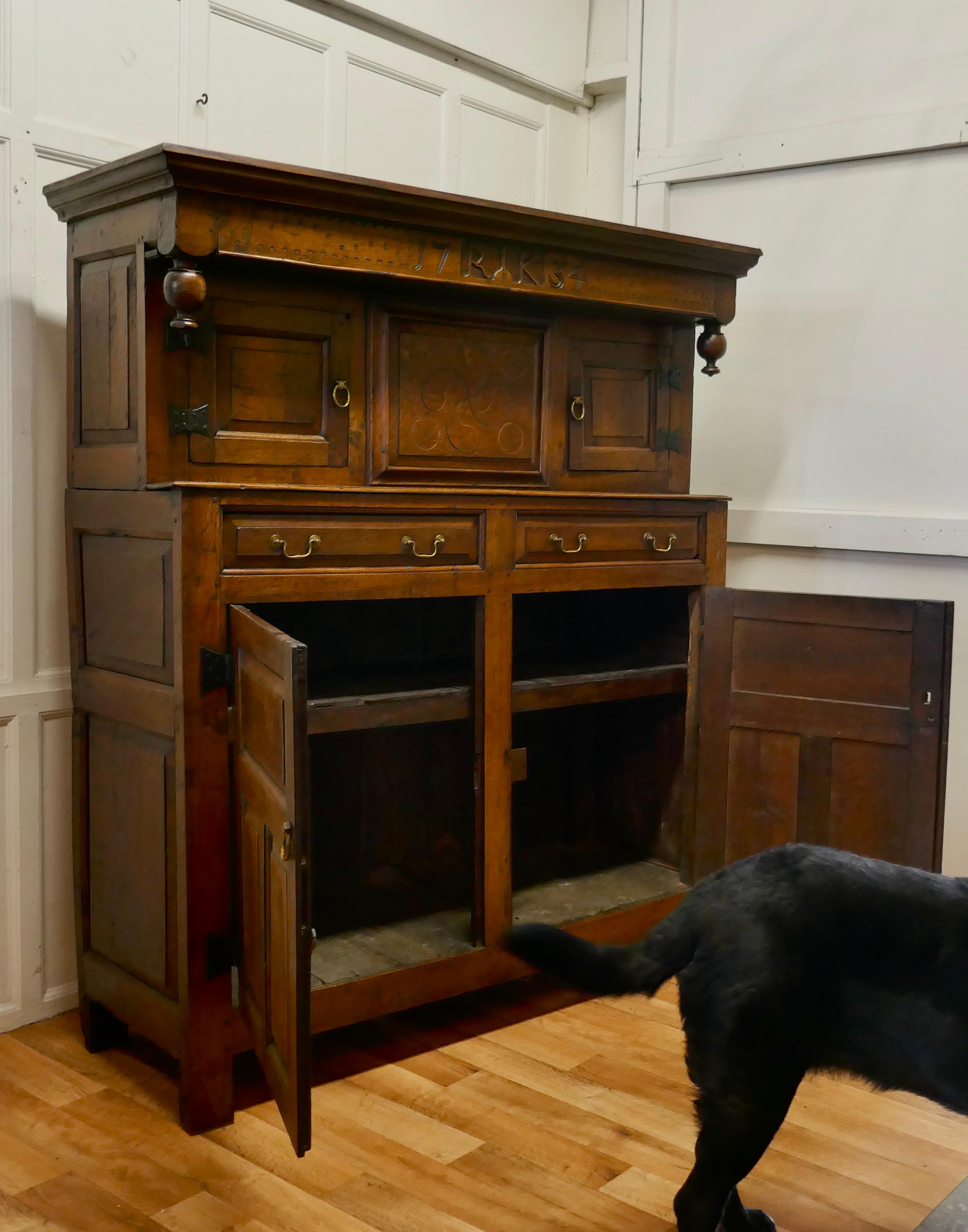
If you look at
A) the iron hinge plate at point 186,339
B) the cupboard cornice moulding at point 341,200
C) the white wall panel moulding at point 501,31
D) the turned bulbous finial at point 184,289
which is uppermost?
the white wall panel moulding at point 501,31

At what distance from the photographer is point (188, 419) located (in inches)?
90.5

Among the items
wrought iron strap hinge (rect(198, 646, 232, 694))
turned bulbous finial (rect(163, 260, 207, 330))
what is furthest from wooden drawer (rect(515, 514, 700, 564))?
turned bulbous finial (rect(163, 260, 207, 330))

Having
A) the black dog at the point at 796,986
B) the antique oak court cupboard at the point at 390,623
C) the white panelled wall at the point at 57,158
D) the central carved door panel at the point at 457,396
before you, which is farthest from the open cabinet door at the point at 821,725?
the white panelled wall at the point at 57,158

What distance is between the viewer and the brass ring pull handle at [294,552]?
7.45 feet

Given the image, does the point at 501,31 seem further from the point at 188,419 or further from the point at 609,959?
the point at 609,959

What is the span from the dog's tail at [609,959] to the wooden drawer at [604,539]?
1049 millimetres

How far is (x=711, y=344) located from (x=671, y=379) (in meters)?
0.14

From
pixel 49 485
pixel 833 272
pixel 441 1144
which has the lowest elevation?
pixel 441 1144

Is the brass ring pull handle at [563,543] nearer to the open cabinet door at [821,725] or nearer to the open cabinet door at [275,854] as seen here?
the open cabinet door at [821,725]

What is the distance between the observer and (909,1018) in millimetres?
1602

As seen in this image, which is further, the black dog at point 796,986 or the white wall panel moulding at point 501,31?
the white wall panel moulding at point 501,31

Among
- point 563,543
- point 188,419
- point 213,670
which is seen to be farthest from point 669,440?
point 213,670

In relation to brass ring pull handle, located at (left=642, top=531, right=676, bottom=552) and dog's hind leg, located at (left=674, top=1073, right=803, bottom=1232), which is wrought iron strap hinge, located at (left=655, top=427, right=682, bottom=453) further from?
dog's hind leg, located at (left=674, top=1073, right=803, bottom=1232)

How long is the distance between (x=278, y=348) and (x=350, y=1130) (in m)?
1.57
